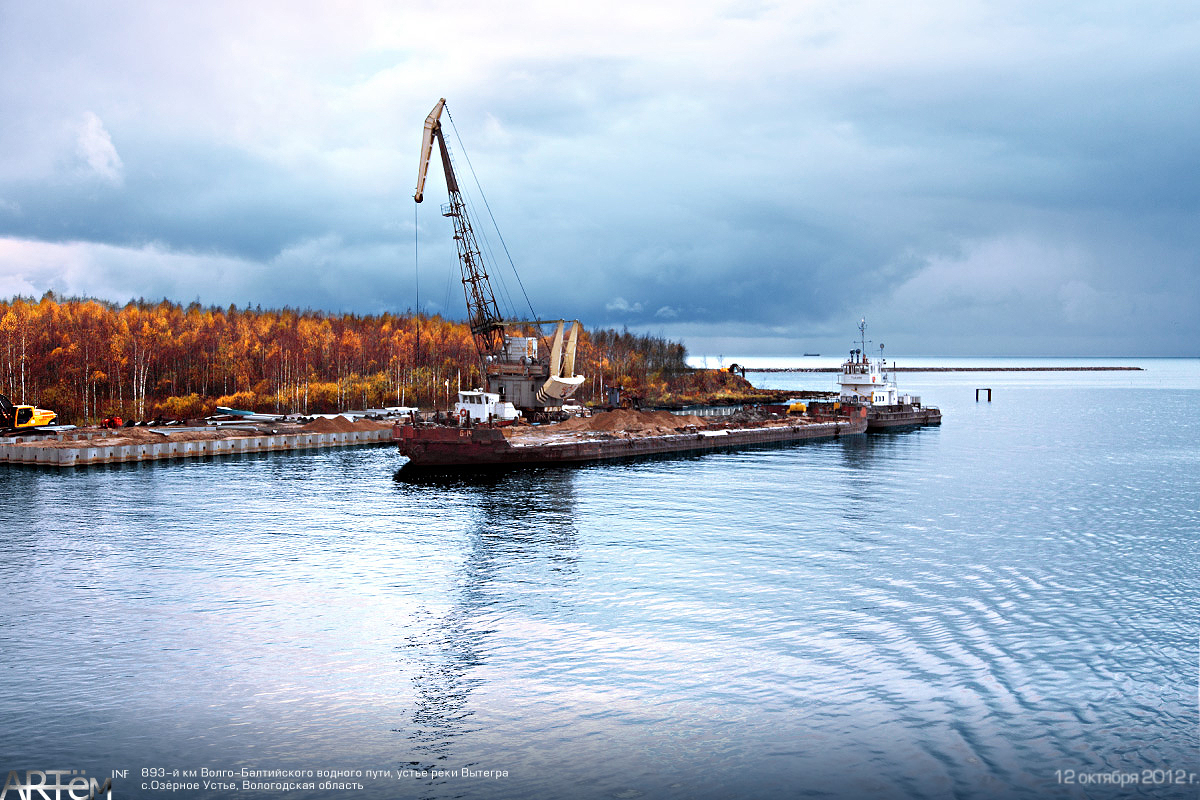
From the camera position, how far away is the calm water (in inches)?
672

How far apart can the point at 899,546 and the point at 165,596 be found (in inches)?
1214

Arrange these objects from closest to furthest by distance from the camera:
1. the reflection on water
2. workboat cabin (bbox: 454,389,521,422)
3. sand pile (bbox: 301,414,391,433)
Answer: the reflection on water, workboat cabin (bbox: 454,389,521,422), sand pile (bbox: 301,414,391,433)

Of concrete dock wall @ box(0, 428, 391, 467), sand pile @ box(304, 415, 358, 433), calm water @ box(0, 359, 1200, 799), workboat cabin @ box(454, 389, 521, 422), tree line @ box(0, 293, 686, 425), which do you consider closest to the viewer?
calm water @ box(0, 359, 1200, 799)

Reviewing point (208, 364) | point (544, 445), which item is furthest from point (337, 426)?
point (208, 364)

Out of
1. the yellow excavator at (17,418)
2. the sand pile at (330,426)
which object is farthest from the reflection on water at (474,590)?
the yellow excavator at (17,418)

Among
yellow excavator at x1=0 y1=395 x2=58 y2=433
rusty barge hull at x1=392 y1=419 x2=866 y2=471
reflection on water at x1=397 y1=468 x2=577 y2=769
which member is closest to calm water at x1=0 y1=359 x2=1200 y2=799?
reflection on water at x1=397 y1=468 x2=577 y2=769

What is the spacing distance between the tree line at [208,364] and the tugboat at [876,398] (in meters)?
66.1

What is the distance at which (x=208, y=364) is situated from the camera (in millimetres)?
147625

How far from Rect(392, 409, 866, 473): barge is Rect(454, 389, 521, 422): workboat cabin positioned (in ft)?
12.8

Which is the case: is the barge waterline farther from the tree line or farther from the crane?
the tree line

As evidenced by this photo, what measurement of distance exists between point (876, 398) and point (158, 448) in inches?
3644

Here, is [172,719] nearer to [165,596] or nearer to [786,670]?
[165,596]

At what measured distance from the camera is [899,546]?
37562mm

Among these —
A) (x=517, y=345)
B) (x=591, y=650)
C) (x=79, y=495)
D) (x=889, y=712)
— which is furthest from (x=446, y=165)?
(x=889, y=712)
